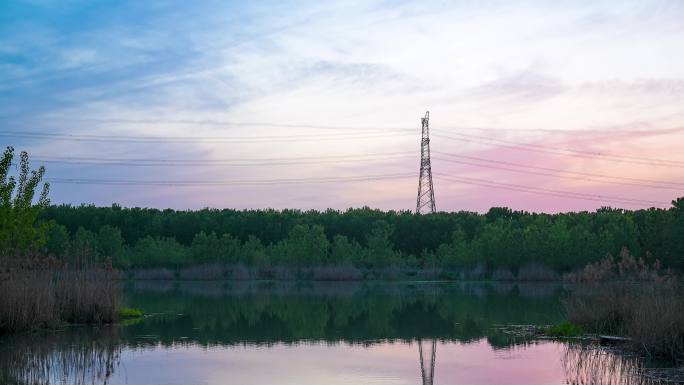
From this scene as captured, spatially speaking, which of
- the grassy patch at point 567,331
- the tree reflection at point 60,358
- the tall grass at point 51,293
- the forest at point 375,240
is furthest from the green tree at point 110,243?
the grassy patch at point 567,331

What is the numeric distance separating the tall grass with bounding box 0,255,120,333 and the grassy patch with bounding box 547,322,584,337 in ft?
39.4

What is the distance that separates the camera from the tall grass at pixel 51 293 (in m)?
17.7

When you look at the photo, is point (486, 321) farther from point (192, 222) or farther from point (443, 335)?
point (192, 222)

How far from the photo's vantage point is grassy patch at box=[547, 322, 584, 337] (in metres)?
18.9

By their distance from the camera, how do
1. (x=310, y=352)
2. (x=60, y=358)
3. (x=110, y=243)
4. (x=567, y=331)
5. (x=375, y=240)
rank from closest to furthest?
(x=60, y=358), (x=310, y=352), (x=567, y=331), (x=375, y=240), (x=110, y=243)

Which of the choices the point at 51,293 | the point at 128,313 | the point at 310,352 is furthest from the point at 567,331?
the point at 128,313

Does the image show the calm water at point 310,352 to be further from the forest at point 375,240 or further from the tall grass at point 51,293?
the forest at point 375,240

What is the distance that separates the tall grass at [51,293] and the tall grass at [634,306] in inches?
500

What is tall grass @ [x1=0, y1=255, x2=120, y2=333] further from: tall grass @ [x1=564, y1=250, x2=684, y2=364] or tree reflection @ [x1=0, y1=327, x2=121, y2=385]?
tall grass @ [x1=564, y1=250, x2=684, y2=364]

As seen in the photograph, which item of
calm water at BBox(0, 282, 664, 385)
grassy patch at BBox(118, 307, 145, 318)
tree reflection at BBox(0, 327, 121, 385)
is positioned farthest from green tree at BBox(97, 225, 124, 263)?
tree reflection at BBox(0, 327, 121, 385)

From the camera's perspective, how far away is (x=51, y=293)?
19.3 m

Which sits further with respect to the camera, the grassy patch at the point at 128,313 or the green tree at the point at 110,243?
the green tree at the point at 110,243

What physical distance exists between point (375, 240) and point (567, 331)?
41.7 metres

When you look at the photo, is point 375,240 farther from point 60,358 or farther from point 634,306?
point 60,358
